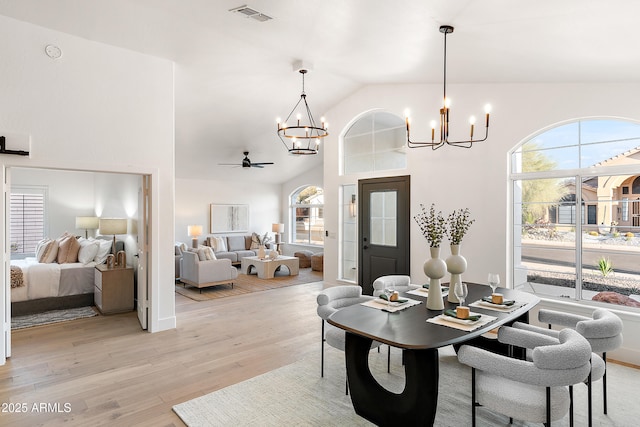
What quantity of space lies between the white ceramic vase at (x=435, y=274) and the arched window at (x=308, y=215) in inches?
310

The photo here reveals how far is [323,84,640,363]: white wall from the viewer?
3.87m

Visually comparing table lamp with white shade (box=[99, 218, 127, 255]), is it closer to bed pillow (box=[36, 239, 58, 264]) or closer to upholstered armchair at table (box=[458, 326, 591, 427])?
bed pillow (box=[36, 239, 58, 264])

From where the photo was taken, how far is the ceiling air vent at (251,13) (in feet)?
11.2

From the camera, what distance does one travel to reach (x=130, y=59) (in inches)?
169

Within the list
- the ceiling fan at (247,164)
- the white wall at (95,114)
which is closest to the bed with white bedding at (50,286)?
the white wall at (95,114)

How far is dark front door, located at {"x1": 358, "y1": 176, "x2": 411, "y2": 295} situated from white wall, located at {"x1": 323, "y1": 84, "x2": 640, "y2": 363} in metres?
0.16

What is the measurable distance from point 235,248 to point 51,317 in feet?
18.2

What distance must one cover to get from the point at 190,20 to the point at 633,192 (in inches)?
190

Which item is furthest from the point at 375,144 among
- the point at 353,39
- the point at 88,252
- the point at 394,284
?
the point at 88,252

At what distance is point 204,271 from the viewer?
6.74 metres

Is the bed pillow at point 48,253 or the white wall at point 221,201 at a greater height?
the white wall at point 221,201

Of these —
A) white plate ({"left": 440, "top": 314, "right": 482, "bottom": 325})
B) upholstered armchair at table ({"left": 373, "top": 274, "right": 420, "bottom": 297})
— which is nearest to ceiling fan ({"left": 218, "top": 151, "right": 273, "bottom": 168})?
upholstered armchair at table ({"left": 373, "top": 274, "right": 420, "bottom": 297})

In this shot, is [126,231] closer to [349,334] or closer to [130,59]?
[130,59]

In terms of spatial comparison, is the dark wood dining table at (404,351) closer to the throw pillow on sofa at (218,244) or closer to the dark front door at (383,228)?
the dark front door at (383,228)
